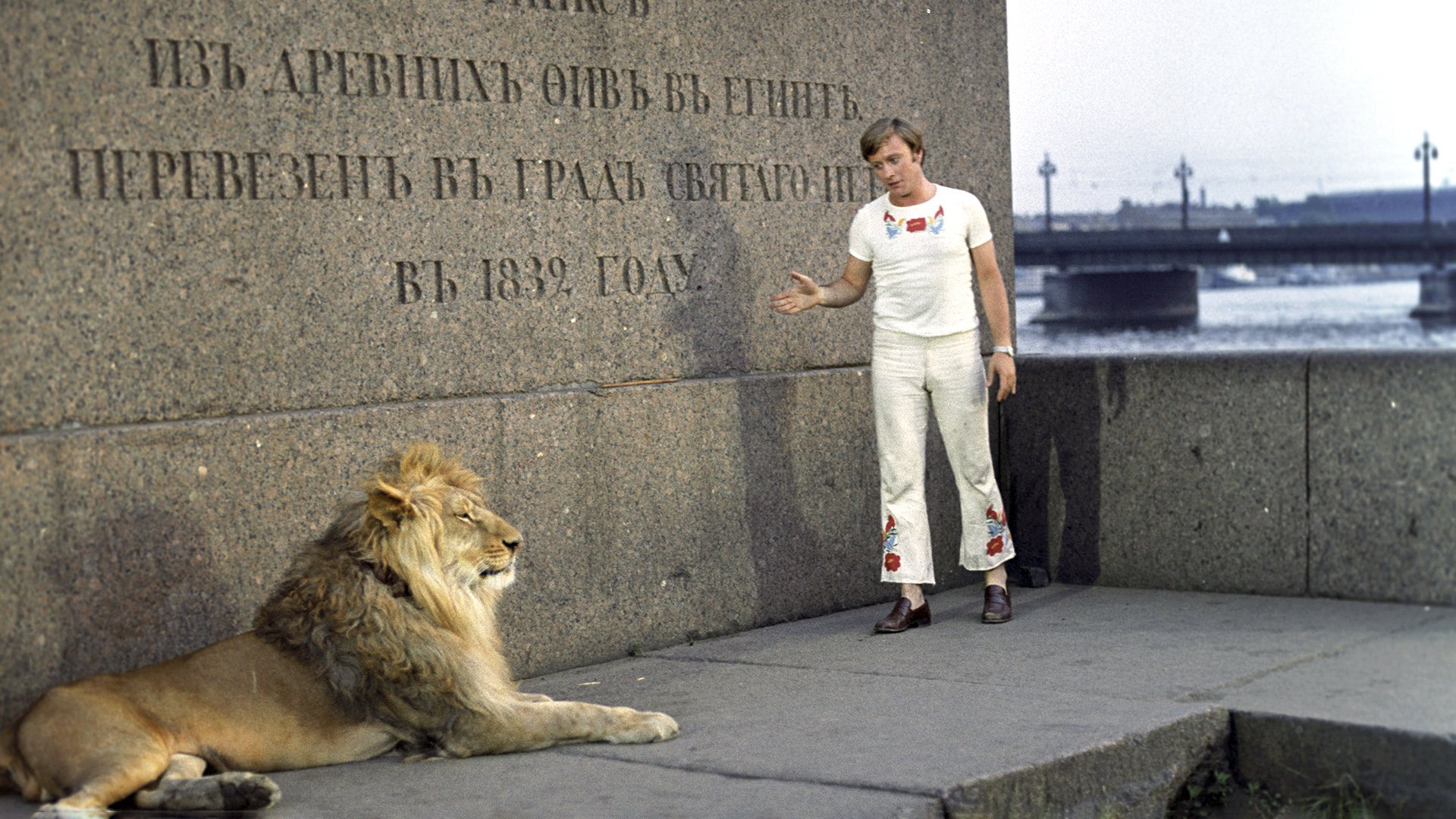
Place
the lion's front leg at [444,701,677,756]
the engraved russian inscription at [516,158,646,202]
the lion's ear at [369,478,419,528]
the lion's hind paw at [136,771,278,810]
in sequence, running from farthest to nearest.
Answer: the engraved russian inscription at [516,158,646,202]
the lion's front leg at [444,701,677,756]
the lion's ear at [369,478,419,528]
the lion's hind paw at [136,771,278,810]

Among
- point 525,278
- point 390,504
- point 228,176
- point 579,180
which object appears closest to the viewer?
point 390,504

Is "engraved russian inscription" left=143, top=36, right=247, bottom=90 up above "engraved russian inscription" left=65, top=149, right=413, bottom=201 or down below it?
above

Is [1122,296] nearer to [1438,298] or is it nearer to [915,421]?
[1438,298]

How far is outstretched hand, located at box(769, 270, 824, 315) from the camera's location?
6977mm

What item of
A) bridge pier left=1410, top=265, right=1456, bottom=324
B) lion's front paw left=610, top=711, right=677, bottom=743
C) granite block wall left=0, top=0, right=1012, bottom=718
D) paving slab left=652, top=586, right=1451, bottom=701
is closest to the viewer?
lion's front paw left=610, top=711, right=677, bottom=743

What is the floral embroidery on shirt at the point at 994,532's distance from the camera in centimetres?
722

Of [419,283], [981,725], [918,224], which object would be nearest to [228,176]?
[419,283]

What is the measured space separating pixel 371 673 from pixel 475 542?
490 millimetres

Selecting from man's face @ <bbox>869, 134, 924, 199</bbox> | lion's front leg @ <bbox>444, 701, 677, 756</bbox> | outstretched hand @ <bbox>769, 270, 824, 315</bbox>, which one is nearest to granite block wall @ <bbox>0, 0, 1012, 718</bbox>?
outstretched hand @ <bbox>769, 270, 824, 315</bbox>

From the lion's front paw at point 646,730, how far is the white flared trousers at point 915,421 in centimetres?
208

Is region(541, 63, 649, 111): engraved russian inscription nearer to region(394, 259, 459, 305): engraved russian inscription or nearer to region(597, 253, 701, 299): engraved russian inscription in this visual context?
region(597, 253, 701, 299): engraved russian inscription

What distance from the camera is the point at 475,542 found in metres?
5.09

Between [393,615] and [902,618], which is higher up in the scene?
[393,615]

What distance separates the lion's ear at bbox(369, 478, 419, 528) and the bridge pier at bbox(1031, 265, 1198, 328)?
79.9m
